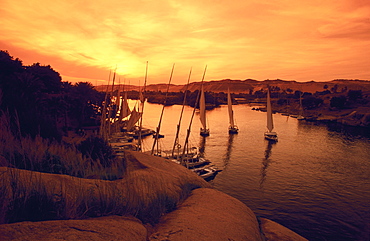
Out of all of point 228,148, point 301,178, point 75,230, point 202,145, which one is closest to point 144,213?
point 75,230

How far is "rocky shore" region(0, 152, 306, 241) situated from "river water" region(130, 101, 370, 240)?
16.8 metres

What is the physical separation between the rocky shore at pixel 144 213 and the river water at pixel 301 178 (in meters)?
16.8

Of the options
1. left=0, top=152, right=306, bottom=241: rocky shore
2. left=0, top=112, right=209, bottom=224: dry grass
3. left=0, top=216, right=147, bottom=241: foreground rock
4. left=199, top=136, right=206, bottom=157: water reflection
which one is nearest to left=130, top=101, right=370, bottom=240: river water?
left=199, top=136, right=206, bottom=157: water reflection

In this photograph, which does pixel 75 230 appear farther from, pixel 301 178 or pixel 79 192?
pixel 301 178

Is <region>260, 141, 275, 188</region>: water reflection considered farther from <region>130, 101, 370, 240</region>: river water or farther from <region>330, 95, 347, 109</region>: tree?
<region>330, 95, 347, 109</region>: tree

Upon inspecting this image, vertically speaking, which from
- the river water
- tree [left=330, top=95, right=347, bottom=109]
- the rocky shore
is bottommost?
the river water

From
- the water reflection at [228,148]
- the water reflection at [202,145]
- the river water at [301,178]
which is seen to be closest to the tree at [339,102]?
the river water at [301,178]

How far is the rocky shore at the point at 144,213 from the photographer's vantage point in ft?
10.8

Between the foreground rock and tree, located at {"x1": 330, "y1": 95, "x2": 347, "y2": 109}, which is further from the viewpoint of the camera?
tree, located at {"x1": 330, "y1": 95, "x2": 347, "y2": 109}

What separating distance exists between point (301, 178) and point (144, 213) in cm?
3153

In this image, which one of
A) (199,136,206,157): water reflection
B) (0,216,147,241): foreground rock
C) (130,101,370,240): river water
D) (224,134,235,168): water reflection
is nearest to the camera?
(0,216,147,241): foreground rock

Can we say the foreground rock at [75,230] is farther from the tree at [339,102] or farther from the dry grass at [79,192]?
the tree at [339,102]

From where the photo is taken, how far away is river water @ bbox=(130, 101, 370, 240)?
21.1 meters

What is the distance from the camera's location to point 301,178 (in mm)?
30891
